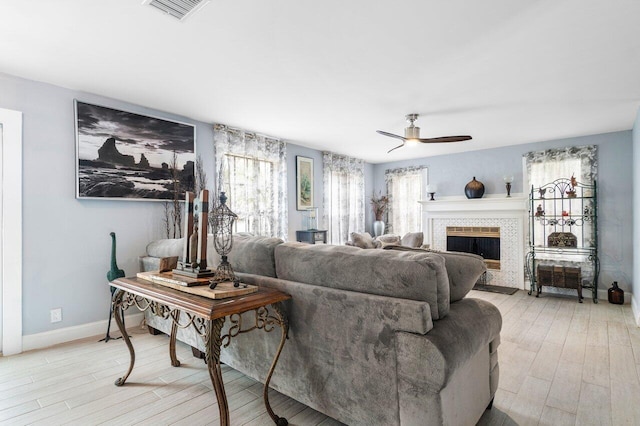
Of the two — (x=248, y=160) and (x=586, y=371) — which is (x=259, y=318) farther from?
(x=248, y=160)

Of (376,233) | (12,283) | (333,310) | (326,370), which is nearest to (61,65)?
(12,283)

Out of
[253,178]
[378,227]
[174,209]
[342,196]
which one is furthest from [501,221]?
[174,209]

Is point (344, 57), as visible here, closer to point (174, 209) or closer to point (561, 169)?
point (174, 209)

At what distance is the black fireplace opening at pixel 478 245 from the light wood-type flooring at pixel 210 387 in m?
2.60

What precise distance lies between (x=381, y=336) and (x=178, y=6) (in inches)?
88.3

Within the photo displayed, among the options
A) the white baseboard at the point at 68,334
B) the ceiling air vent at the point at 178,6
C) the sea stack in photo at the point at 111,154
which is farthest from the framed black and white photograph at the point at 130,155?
the ceiling air vent at the point at 178,6

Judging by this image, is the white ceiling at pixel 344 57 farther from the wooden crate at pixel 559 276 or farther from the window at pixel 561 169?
the wooden crate at pixel 559 276

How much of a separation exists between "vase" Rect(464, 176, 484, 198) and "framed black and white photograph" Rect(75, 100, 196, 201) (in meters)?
4.90

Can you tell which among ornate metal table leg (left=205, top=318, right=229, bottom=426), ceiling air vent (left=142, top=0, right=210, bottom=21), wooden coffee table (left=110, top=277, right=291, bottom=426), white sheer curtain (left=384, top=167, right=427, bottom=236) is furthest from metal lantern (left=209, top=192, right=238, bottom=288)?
white sheer curtain (left=384, top=167, right=427, bottom=236)

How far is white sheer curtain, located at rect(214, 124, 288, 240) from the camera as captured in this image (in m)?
4.68

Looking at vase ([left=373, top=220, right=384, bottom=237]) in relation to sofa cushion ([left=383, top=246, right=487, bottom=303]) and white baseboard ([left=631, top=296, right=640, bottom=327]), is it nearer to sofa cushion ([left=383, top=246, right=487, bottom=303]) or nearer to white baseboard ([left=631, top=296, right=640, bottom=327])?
white baseboard ([left=631, top=296, right=640, bottom=327])

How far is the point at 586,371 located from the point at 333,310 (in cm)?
236

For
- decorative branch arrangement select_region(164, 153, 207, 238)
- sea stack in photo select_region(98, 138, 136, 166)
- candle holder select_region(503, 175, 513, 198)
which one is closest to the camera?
sea stack in photo select_region(98, 138, 136, 166)

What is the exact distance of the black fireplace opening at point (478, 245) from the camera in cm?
601
